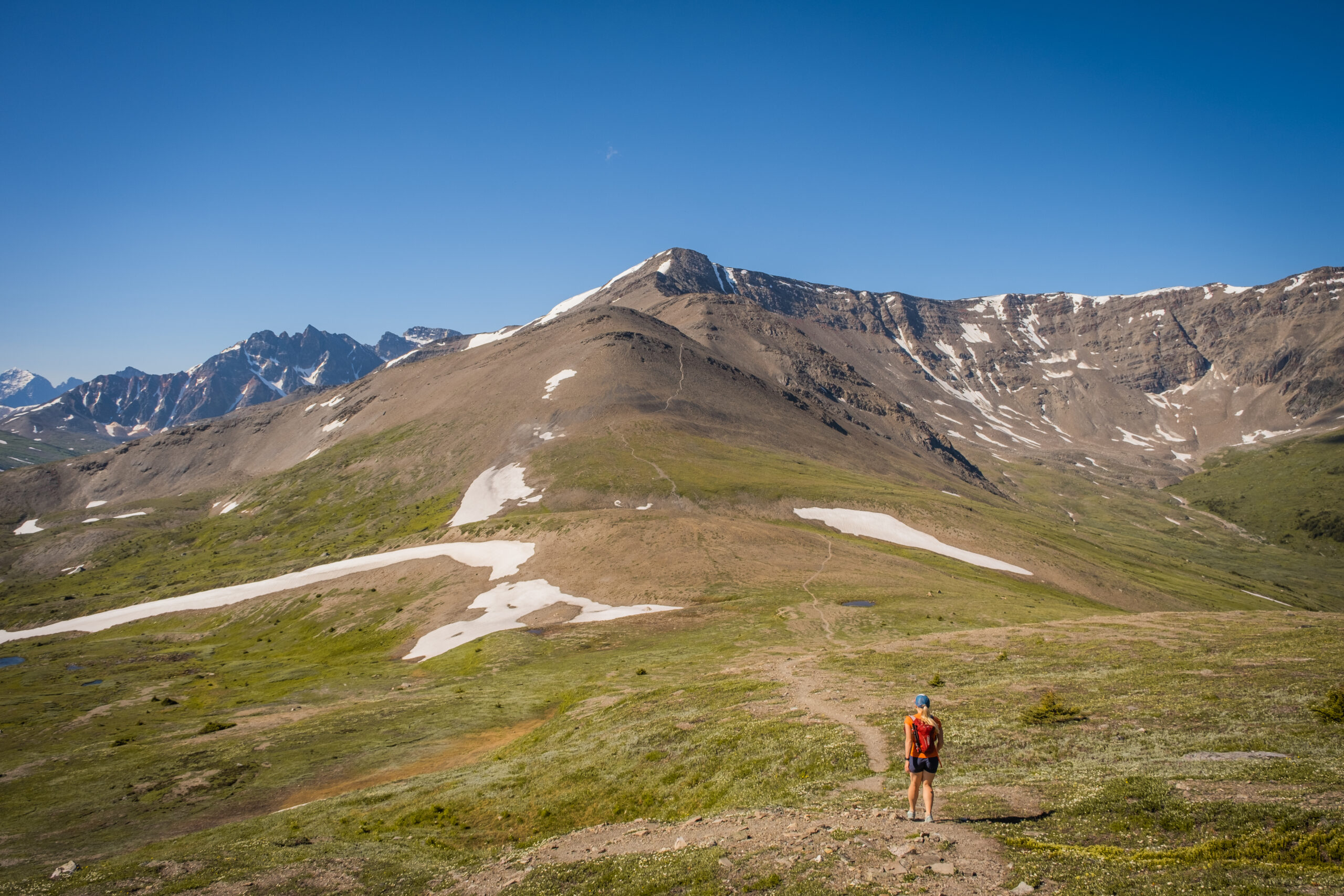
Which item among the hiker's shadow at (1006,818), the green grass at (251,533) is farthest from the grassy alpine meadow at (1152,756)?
the green grass at (251,533)

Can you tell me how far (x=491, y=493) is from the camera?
131875mm

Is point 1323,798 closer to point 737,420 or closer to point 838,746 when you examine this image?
point 838,746

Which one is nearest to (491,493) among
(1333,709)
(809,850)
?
(809,850)

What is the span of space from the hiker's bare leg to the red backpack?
787 millimetres

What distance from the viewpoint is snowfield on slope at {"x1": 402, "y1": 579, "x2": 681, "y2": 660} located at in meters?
73.0

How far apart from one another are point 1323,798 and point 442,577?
88512 mm

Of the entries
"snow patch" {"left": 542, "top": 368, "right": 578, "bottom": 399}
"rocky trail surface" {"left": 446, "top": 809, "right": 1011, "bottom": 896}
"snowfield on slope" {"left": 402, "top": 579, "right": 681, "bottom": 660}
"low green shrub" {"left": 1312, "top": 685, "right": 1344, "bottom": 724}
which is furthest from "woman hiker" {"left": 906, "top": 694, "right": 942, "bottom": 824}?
"snow patch" {"left": 542, "top": 368, "right": 578, "bottom": 399}

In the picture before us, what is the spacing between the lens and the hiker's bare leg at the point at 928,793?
62.5ft

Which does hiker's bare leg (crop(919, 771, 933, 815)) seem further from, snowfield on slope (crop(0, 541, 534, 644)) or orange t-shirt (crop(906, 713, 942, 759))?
snowfield on slope (crop(0, 541, 534, 644))

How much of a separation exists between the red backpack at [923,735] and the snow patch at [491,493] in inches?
4212

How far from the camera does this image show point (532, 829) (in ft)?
93.8

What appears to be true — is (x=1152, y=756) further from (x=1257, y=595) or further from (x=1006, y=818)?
(x=1257, y=595)

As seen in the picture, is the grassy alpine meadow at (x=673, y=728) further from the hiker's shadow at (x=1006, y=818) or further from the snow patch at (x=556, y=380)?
the snow patch at (x=556, y=380)

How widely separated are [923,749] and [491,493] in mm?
121236
